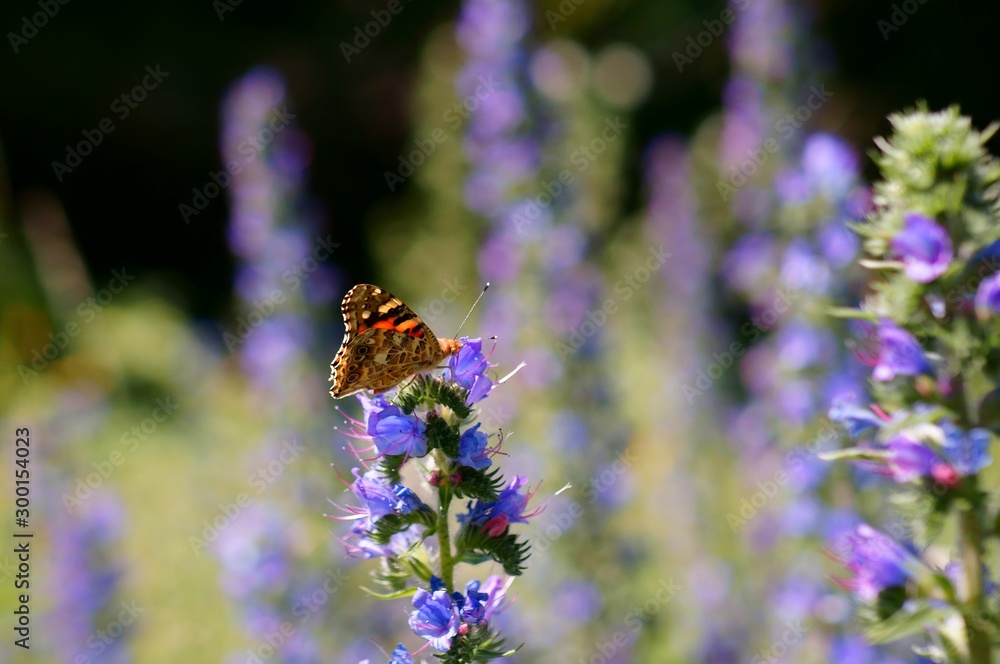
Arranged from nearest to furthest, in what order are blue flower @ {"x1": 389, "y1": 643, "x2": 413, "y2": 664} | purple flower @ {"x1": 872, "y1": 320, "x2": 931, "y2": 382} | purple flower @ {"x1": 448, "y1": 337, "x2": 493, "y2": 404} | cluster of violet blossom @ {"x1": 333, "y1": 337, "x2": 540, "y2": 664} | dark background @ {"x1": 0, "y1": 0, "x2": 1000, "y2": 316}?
blue flower @ {"x1": 389, "y1": 643, "x2": 413, "y2": 664}
cluster of violet blossom @ {"x1": 333, "y1": 337, "x2": 540, "y2": 664}
purple flower @ {"x1": 448, "y1": 337, "x2": 493, "y2": 404}
purple flower @ {"x1": 872, "y1": 320, "x2": 931, "y2": 382}
dark background @ {"x1": 0, "y1": 0, "x2": 1000, "y2": 316}

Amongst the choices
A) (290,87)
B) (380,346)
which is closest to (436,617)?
(380,346)

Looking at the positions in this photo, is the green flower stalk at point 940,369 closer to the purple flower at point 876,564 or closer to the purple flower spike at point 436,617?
the purple flower at point 876,564

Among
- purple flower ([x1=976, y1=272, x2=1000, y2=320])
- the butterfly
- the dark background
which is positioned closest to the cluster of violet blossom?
the butterfly

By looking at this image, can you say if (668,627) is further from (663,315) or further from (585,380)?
(663,315)

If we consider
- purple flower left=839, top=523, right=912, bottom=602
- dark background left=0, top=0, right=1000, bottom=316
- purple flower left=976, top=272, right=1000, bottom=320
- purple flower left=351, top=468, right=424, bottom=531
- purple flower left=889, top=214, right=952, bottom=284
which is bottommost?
Result: dark background left=0, top=0, right=1000, bottom=316

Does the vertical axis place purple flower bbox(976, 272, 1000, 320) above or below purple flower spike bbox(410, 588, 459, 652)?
above

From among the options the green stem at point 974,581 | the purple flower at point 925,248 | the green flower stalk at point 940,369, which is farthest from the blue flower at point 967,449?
the purple flower at point 925,248

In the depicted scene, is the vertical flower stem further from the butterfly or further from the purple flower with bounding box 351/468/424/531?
the butterfly

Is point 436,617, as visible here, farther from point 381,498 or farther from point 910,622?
point 910,622

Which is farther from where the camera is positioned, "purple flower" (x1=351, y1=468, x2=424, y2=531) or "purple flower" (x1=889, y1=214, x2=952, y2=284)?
"purple flower" (x1=889, y1=214, x2=952, y2=284)
